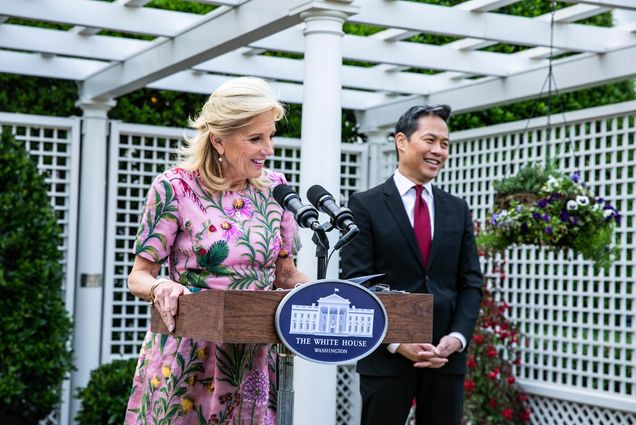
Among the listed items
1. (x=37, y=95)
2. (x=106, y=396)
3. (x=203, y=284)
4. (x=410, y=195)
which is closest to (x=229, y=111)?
(x=203, y=284)

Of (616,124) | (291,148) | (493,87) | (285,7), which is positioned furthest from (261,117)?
(291,148)

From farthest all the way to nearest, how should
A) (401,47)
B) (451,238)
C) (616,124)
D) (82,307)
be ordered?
(82,307) < (401,47) < (616,124) < (451,238)

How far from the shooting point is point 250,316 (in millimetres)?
2244

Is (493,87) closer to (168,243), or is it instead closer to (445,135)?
(445,135)

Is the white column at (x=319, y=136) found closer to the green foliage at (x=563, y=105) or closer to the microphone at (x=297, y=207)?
the microphone at (x=297, y=207)

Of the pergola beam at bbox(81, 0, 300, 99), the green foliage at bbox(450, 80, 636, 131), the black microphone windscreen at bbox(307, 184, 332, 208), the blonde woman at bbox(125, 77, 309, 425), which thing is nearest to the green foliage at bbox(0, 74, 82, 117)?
the pergola beam at bbox(81, 0, 300, 99)

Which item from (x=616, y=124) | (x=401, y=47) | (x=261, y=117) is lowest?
(x=261, y=117)

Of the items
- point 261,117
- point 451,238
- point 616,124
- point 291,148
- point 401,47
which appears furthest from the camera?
point 291,148

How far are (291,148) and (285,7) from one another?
3.20 metres

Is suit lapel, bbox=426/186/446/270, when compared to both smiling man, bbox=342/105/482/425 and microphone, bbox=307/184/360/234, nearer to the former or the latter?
smiling man, bbox=342/105/482/425

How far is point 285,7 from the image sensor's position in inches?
184

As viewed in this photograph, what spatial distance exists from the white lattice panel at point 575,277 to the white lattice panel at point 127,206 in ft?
5.09

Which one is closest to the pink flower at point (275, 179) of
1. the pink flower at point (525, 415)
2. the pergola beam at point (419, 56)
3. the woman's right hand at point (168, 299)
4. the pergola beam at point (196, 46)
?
the woman's right hand at point (168, 299)

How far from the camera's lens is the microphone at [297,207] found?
2.38 meters
